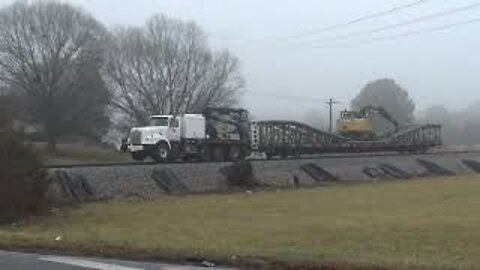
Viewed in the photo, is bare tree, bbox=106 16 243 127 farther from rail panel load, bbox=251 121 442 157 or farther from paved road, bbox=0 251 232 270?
paved road, bbox=0 251 232 270

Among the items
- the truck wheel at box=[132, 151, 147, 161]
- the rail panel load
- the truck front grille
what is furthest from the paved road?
the rail panel load

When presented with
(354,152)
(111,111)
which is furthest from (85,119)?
(354,152)

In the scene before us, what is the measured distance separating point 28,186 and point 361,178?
2836 cm

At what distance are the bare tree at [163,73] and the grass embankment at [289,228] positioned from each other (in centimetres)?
5923

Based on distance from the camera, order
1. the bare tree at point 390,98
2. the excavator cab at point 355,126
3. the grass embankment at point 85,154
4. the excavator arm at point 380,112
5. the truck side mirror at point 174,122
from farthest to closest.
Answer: the bare tree at point 390,98 < the excavator arm at point 380,112 < the grass embankment at point 85,154 < the excavator cab at point 355,126 < the truck side mirror at point 174,122

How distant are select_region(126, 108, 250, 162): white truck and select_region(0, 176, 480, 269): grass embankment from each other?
12175mm

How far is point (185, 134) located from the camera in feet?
178

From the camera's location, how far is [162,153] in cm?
5297

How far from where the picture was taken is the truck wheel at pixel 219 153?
185 ft

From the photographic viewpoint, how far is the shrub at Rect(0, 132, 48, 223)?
30.9 meters

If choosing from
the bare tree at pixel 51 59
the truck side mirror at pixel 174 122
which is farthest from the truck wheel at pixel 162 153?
the bare tree at pixel 51 59

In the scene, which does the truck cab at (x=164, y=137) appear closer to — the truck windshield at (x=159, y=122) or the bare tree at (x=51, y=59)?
the truck windshield at (x=159, y=122)

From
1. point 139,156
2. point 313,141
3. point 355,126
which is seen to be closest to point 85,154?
point 355,126

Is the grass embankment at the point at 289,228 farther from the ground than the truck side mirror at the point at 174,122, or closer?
closer
